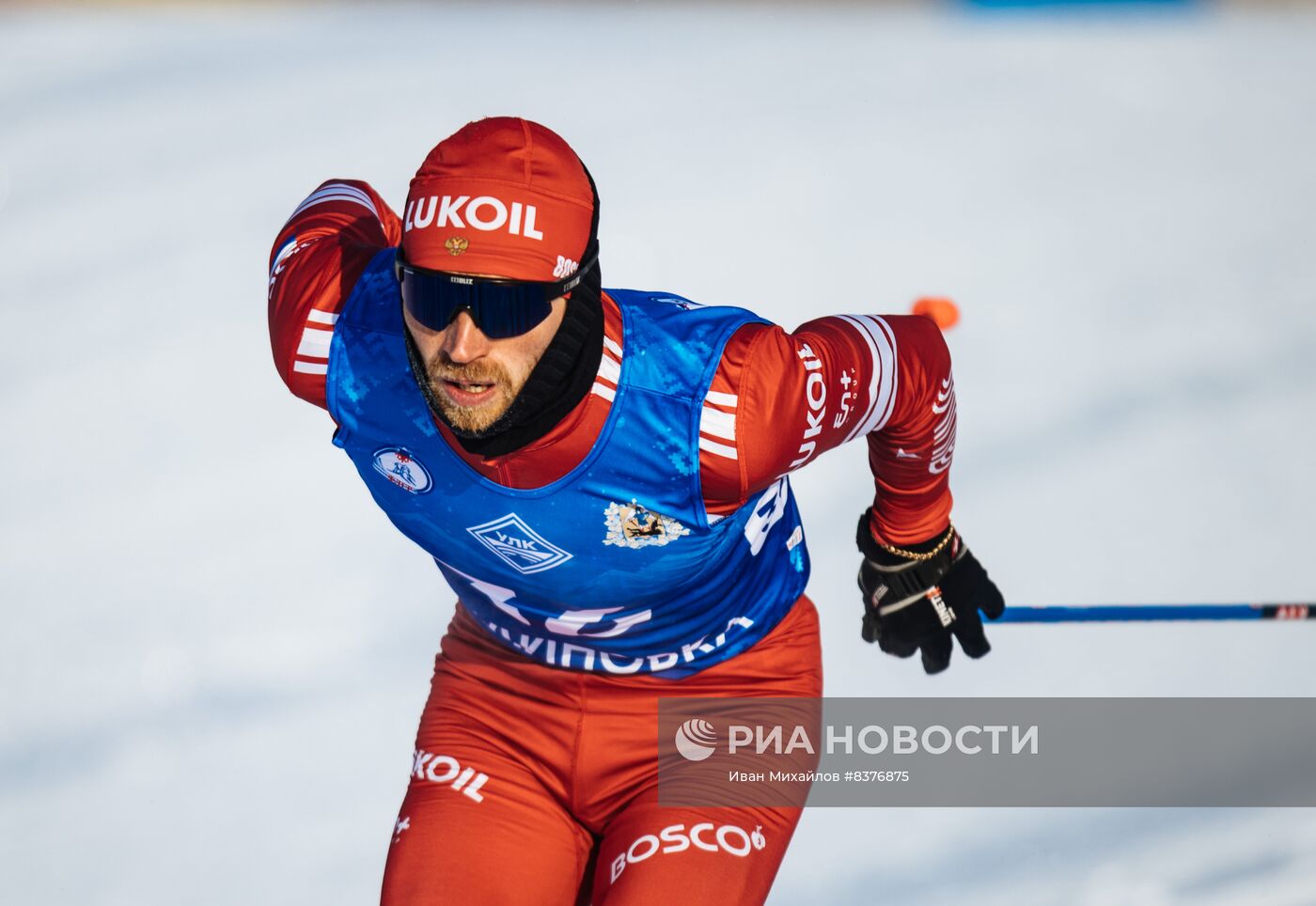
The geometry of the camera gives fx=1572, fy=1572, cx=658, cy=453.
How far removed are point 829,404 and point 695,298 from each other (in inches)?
111

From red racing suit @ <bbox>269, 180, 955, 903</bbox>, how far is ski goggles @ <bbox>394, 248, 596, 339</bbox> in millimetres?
180

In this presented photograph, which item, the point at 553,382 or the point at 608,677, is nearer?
the point at 553,382

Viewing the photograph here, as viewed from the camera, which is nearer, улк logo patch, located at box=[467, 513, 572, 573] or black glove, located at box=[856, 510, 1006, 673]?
улк logo patch, located at box=[467, 513, 572, 573]

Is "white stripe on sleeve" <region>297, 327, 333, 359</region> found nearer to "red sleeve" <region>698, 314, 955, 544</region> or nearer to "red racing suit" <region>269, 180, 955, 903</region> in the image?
"red racing suit" <region>269, 180, 955, 903</region>

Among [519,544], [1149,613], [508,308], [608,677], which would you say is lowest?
[608,677]

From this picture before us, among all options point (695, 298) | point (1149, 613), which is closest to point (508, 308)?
point (1149, 613)

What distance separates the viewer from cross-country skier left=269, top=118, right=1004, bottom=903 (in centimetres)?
255

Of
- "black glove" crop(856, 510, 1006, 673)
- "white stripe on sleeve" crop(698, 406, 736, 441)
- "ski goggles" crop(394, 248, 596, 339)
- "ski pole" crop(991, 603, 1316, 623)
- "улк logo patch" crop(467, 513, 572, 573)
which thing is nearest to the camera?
"ski goggles" crop(394, 248, 596, 339)

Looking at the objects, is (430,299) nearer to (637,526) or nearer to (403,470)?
(403,470)

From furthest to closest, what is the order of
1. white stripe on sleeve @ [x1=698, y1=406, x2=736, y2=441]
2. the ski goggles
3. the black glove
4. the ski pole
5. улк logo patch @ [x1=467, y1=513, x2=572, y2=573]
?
1. the ski pole
2. the black glove
3. улк logo patch @ [x1=467, y1=513, x2=572, y2=573]
4. white stripe on sleeve @ [x1=698, y1=406, x2=736, y2=441]
5. the ski goggles

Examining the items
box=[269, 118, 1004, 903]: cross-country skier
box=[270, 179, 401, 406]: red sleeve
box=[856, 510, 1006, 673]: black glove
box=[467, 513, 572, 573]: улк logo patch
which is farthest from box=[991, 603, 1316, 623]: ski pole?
box=[270, 179, 401, 406]: red sleeve
